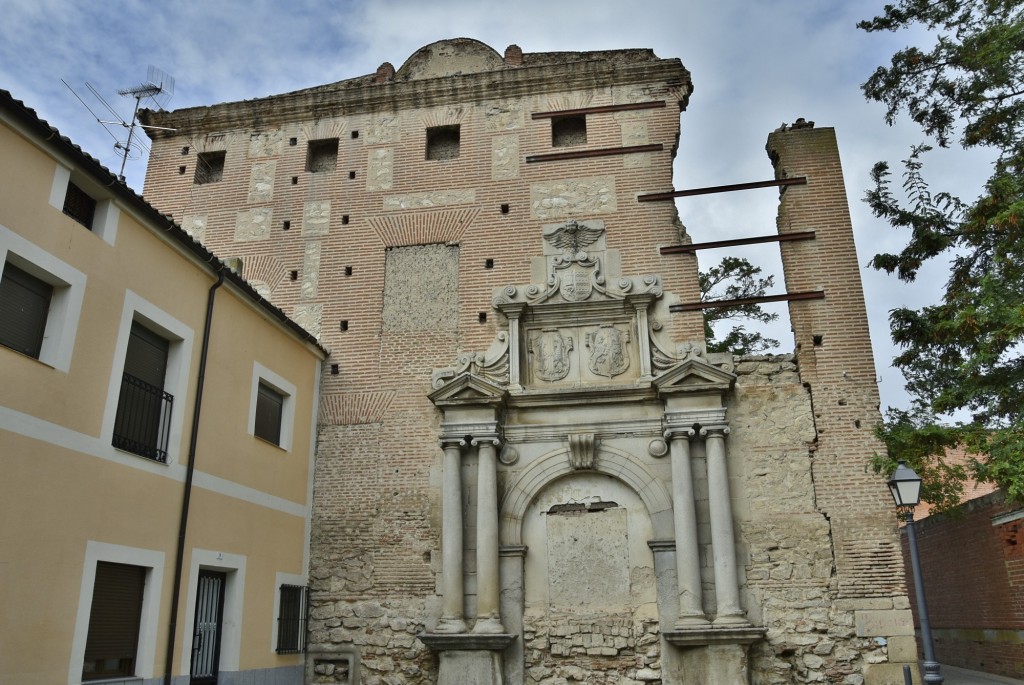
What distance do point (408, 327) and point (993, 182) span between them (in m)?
8.41

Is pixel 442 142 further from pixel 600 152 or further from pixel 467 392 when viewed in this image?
pixel 467 392

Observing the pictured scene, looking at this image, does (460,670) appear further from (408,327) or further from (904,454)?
(904,454)

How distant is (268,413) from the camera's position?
1108 cm

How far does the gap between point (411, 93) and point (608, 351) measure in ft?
19.4

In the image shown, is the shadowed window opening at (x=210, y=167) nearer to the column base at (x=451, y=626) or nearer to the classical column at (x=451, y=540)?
the classical column at (x=451, y=540)

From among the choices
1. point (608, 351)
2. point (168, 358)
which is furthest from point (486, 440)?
point (168, 358)

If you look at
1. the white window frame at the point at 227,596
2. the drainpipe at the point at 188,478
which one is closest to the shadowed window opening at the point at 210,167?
the drainpipe at the point at 188,478

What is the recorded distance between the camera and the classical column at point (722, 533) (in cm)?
998

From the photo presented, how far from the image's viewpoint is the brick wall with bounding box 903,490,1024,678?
38.1 feet

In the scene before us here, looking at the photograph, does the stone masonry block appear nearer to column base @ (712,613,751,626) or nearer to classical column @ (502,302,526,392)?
column base @ (712,613,751,626)

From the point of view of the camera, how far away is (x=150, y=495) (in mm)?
8281

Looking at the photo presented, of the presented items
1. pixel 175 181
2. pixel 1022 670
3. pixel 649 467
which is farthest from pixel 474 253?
pixel 1022 670

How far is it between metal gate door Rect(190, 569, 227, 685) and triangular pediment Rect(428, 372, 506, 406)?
3678mm

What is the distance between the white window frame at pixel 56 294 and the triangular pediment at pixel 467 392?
506 centimetres
